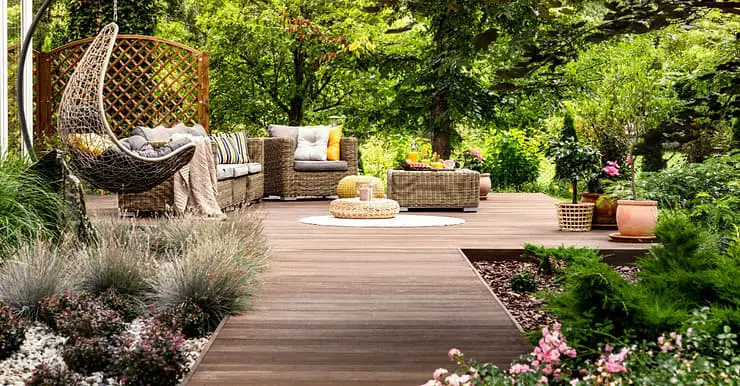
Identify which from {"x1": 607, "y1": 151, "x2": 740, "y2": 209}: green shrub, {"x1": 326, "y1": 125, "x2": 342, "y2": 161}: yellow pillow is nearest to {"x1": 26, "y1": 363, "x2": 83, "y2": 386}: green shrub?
{"x1": 607, "y1": 151, "x2": 740, "y2": 209}: green shrub

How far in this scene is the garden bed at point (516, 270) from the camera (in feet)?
13.2

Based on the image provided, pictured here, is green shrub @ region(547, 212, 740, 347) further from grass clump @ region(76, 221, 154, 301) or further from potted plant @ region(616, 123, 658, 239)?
potted plant @ region(616, 123, 658, 239)

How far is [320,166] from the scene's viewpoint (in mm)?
9781

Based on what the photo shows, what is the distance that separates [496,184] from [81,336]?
9.57m

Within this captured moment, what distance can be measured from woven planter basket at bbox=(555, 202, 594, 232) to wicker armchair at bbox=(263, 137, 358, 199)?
12.4 feet

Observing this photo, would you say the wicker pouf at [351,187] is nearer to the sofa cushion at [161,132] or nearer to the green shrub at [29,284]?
the sofa cushion at [161,132]

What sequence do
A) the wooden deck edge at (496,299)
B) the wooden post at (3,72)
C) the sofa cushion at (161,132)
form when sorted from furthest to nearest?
1. the sofa cushion at (161,132)
2. the wooden post at (3,72)
3. the wooden deck edge at (496,299)

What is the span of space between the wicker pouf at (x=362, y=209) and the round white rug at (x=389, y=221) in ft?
0.16

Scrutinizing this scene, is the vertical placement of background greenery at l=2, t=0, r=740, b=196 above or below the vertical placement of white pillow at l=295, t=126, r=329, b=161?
above

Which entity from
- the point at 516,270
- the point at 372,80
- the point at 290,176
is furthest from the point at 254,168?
the point at 372,80

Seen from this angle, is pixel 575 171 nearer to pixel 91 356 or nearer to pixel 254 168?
pixel 254 168

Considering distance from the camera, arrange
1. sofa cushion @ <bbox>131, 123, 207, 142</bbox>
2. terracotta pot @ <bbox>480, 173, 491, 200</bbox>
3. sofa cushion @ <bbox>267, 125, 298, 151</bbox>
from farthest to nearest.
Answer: sofa cushion @ <bbox>267, 125, 298, 151</bbox>, terracotta pot @ <bbox>480, 173, 491, 200</bbox>, sofa cushion @ <bbox>131, 123, 207, 142</bbox>

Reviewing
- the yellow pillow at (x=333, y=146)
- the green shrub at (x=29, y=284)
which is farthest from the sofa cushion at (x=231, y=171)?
the green shrub at (x=29, y=284)

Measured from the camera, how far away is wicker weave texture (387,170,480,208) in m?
8.45
